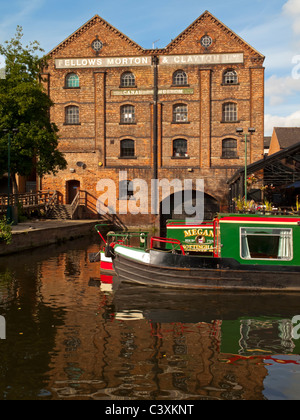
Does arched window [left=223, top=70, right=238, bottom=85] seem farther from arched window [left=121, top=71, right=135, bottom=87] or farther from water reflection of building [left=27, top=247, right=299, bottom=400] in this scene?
water reflection of building [left=27, top=247, right=299, bottom=400]

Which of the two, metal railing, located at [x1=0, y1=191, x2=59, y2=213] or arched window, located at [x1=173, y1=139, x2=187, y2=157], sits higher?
arched window, located at [x1=173, y1=139, x2=187, y2=157]

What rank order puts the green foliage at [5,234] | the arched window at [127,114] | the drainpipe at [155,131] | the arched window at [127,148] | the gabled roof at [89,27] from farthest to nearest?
the arched window at [127,148] → the arched window at [127,114] → the gabled roof at [89,27] → the drainpipe at [155,131] → the green foliage at [5,234]

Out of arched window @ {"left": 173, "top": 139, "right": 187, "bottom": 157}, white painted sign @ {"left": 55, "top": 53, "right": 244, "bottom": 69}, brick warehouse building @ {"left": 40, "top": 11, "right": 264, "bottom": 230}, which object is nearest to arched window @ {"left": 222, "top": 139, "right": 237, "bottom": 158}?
brick warehouse building @ {"left": 40, "top": 11, "right": 264, "bottom": 230}

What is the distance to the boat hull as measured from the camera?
34.8 ft

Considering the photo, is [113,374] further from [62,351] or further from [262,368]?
[262,368]

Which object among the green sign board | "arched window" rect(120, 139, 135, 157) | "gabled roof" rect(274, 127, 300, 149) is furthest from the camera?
"gabled roof" rect(274, 127, 300, 149)

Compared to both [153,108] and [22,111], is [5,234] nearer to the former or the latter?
[22,111]

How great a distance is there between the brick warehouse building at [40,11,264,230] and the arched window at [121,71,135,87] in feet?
0.24

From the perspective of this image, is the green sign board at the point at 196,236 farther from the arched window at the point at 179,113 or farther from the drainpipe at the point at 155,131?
the arched window at the point at 179,113

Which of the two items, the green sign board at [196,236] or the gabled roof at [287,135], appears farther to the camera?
the gabled roof at [287,135]

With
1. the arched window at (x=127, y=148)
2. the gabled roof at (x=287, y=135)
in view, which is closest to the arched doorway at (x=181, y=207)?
the arched window at (x=127, y=148)

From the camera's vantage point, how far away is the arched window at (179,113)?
29859mm

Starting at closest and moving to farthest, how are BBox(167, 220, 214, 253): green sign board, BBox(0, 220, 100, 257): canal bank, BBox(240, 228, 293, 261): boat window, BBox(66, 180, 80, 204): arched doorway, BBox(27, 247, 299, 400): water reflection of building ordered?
BBox(27, 247, 299, 400): water reflection of building < BBox(240, 228, 293, 261): boat window < BBox(167, 220, 214, 253): green sign board < BBox(0, 220, 100, 257): canal bank < BBox(66, 180, 80, 204): arched doorway

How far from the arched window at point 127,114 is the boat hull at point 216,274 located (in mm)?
20994
